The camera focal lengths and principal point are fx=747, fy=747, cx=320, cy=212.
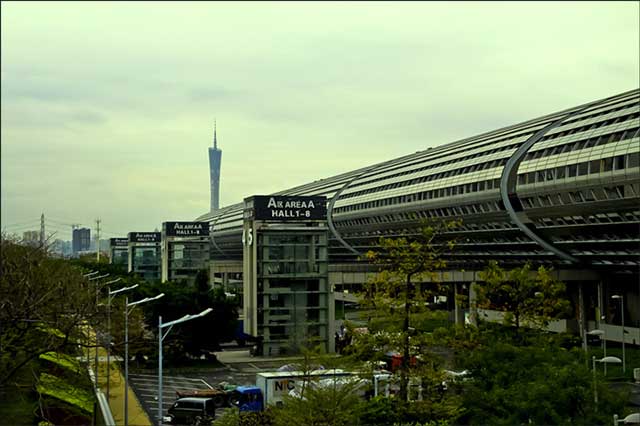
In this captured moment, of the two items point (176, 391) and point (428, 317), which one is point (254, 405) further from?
point (428, 317)

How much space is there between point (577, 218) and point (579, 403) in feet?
115

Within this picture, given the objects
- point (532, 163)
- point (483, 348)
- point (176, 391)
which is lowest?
point (176, 391)

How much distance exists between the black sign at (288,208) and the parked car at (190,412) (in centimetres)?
2275

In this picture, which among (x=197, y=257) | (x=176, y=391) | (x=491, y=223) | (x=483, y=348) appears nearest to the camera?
(x=483, y=348)

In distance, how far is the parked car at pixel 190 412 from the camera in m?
36.0

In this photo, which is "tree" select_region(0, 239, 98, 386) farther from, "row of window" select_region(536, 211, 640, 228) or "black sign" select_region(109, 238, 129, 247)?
"black sign" select_region(109, 238, 129, 247)

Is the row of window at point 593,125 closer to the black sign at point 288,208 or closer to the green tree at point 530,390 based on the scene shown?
the black sign at point 288,208

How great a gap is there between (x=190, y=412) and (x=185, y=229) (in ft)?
200

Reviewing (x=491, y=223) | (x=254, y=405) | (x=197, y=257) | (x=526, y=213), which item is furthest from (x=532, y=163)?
(x=197, y=257)

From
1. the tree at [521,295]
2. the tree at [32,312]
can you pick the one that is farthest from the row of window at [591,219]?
the tree at [32,312]

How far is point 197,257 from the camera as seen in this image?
96.6 m

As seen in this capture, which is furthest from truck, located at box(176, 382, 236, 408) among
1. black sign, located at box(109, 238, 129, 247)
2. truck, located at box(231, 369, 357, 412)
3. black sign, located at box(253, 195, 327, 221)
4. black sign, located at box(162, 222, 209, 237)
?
black sign, located at box(109, 238, 129, 247)

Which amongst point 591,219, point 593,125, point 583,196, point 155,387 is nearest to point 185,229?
point 155,387

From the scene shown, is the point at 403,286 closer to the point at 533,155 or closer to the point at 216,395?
the point at 216,395
